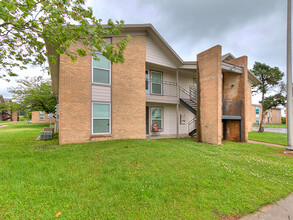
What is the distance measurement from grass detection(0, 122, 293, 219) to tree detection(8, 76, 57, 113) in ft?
56.3

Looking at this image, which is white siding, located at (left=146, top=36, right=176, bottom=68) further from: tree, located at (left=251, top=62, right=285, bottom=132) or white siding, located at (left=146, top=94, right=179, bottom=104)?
tree, located at (left=251, top=62, right=285, bottom=132)

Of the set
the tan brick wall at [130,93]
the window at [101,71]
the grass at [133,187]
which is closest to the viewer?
the grass at [133,187]

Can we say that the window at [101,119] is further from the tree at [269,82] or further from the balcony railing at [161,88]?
the tree at [269,82]

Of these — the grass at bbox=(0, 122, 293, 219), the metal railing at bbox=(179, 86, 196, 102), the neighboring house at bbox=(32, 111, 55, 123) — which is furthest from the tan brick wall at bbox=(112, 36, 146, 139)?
the neighboring house at bbox=(32, 111, 55, 123)

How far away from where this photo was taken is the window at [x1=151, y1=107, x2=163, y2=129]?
37.0 ft

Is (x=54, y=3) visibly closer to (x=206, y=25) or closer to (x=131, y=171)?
(x=131, y=171)

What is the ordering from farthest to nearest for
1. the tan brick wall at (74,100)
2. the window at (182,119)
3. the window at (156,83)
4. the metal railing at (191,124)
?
the metal railing at (191,124), the window at (182,119), the window at (156,83), the tan brick wall at (74,100)

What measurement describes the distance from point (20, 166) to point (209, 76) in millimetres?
10145

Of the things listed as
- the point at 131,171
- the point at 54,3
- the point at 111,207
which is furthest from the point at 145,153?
the point at 54,3

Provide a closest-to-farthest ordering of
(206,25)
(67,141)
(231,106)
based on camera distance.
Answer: (67,141)
(231,106)
(206,25)

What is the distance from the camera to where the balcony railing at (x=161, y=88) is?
1068 cm

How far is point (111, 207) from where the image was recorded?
2336 millimetres

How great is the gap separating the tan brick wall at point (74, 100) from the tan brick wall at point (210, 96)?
731cm

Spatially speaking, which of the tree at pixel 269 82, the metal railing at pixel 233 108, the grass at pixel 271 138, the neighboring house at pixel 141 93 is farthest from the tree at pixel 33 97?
the tree at pixel 269 82
